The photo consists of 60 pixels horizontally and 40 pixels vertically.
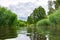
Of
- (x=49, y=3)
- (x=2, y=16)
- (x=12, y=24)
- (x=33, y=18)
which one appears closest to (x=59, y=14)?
(x=2, y=16)

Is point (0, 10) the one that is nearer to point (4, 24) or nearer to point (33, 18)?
point (4, 24)

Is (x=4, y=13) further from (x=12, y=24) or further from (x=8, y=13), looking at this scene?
(x=12, y=24)

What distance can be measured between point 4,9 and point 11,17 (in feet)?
6.49

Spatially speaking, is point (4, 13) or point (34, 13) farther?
point (34, 13)

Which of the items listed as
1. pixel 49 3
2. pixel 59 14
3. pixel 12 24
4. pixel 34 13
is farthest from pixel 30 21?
pixel 59 14

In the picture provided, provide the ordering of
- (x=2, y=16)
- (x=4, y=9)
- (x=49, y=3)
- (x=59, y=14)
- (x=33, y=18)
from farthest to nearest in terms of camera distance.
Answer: (x=33, y=18) < (x=49, y=3) < (x=4, y=9) < (x=2, y=16) < (x=59, y=14)

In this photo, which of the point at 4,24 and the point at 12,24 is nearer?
the point at 4,24

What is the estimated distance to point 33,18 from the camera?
2648 inches

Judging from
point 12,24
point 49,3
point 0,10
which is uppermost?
point 49,3

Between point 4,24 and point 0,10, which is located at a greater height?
point 0,10

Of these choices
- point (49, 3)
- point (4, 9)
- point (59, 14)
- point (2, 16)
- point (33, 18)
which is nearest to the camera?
point (59, 14)

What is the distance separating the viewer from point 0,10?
3512 cm

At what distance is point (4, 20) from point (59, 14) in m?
13.5

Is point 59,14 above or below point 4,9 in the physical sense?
below
